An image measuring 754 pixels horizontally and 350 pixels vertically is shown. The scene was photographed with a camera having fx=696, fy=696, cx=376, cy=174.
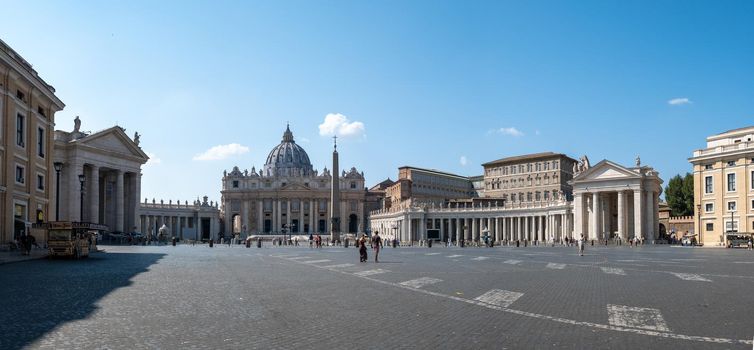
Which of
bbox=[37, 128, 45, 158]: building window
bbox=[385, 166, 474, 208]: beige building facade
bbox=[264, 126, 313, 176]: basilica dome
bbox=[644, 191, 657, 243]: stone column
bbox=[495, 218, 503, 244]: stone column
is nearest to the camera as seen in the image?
bbox=[37, 128, 45, 158]: building window

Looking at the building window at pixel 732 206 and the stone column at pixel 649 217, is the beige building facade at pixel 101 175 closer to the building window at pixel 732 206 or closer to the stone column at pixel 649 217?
the stone column at pixel 649 217

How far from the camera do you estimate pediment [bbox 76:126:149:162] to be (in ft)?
260

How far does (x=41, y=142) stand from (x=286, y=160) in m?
149

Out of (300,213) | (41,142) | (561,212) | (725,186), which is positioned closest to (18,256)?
(41,142)

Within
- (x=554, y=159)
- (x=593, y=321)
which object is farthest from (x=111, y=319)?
(x=554, y=159)

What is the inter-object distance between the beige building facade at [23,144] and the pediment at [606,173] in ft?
215

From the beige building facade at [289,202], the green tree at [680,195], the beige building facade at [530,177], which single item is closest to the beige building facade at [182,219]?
the beige building facade at [289,202]

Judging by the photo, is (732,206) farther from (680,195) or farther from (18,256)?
(18,256)

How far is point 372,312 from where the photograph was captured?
542 inches

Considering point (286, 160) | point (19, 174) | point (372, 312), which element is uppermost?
point (286, 160)

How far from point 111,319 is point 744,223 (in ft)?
237

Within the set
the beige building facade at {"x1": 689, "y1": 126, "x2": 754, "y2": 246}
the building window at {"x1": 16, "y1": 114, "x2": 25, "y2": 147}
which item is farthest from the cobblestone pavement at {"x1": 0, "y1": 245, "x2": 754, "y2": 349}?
the beige building facade at {"x1": 689, "y1": 126, "x2": 754, "y2": 246}

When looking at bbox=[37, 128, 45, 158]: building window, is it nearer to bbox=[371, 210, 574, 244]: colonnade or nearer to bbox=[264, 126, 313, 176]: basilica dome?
bbox=[371, 210, 574, 244]: colonnade

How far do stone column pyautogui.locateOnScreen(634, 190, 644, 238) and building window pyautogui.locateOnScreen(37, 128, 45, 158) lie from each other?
6765cm
